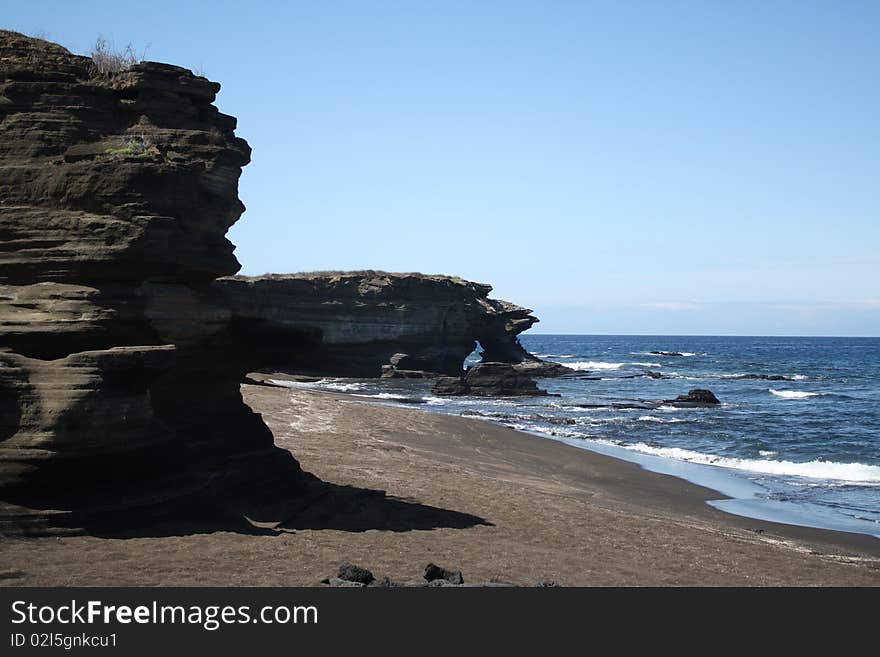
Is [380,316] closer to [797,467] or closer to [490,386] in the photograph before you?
[490,386]

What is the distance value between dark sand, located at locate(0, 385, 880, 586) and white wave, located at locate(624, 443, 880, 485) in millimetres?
4285

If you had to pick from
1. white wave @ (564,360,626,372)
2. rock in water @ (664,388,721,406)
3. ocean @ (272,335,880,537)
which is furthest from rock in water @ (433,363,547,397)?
white wave @ (564,360,626,372)

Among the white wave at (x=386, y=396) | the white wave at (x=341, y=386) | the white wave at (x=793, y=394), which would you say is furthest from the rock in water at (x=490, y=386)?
the white wave at (x=793, y=394)

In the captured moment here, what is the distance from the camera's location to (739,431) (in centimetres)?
3303

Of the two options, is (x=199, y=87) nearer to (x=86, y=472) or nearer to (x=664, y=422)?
(x=86, y=472)

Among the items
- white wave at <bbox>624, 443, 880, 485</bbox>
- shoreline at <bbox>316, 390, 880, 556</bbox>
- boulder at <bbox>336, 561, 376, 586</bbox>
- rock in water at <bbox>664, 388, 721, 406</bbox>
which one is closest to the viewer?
boulder at <bbox>336, 561, 376, 586</bbox>

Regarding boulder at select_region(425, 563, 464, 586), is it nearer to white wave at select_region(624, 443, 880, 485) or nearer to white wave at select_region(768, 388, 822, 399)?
white wave at select_region(624, 443, 880, 485)

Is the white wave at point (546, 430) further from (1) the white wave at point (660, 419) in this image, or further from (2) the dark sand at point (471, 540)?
(2) the dark sand at point (471, 540)

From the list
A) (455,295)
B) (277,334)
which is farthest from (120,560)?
(455,295)

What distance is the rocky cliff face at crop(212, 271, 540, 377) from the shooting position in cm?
6406

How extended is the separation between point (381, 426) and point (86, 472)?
16.6 metres

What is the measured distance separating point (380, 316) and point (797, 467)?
43566 millimetres

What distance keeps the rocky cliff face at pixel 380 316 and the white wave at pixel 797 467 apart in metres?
38.0

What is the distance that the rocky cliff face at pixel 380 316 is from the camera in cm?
6406
